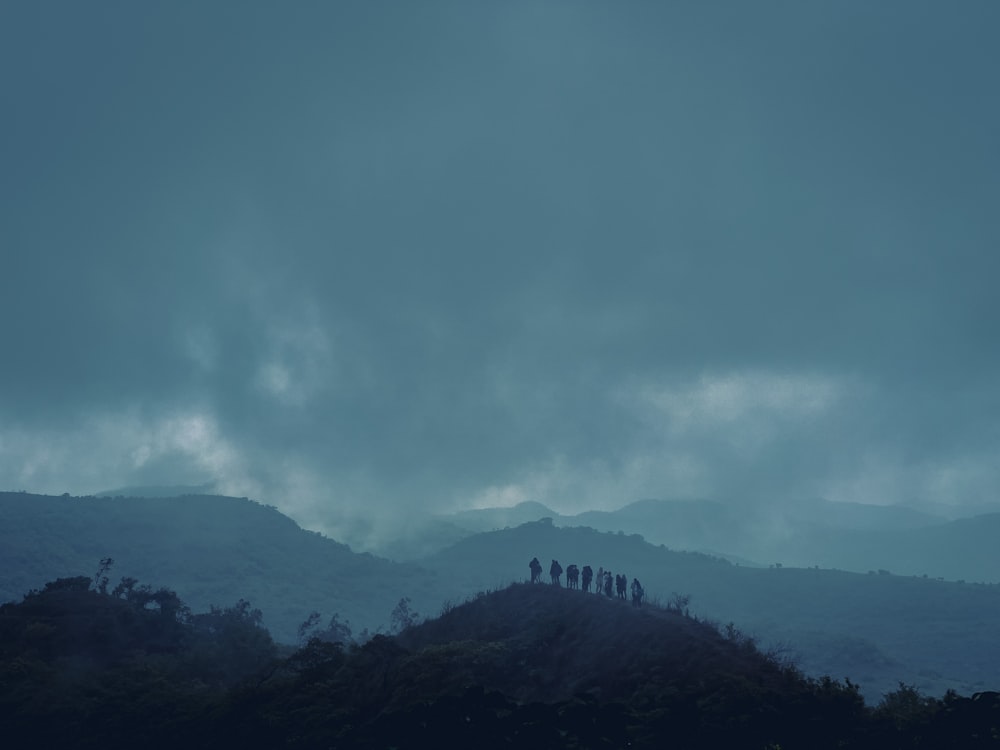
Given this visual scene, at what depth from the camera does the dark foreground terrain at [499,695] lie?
2014 centimetres

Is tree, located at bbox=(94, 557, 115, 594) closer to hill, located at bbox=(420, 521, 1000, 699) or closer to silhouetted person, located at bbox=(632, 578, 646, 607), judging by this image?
silhouetted person, located at bbox=(632, 578, 646, 607)

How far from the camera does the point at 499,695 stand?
22.7 metres

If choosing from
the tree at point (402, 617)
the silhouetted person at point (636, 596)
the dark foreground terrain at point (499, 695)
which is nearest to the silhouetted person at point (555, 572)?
the dark foreground terrain at point (499, 695)

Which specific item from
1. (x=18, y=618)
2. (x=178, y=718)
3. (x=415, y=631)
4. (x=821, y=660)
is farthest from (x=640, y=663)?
(x=821, y=660)

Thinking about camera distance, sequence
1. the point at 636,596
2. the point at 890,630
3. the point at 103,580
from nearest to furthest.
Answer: the point at 636,596 → the point at 103,580 → the point at 890,630

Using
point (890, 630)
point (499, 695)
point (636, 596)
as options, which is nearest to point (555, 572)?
point (636, 596)

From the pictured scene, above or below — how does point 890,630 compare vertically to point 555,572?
below

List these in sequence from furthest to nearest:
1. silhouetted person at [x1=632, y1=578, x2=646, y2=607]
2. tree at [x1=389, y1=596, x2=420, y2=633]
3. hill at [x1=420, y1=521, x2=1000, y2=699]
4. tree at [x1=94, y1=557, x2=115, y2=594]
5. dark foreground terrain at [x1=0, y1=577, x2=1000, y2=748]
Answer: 1. hill at [x1=420, y1=521, x2=1000, y2=699]
2. tree at [x1=389, y1=596, x2=420, y2=633]
3. tree at [x1=94, y1=557, x2=115, y2=594]
4. silhouetted person at [x1=632, y1=578, x2=646, y2=607]
5. dark foreground terrain at [x1=0, y1=577, x2=1000, y2=748]

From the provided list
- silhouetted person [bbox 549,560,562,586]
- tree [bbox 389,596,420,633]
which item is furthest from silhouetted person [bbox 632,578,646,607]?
tree [bbox 389,596,420,633]

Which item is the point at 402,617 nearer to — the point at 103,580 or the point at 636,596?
the point at 103,580

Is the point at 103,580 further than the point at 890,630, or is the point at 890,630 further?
the point at 890,630

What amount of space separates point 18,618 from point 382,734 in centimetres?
3637

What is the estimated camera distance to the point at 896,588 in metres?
183

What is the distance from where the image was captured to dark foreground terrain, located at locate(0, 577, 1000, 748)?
2014 centimetres
